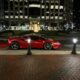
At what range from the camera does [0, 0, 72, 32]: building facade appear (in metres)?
144

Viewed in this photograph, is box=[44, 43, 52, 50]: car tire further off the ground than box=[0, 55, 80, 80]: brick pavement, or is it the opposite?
box=[0, 55, 80, 80]: brick pavement

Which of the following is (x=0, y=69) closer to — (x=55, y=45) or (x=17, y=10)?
(x=55, y=45)

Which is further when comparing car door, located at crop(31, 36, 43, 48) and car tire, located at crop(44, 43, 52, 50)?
car door, located at crop(31, 36, 43, 48)

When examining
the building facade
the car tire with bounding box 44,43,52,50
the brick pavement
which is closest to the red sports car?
the car tire with bounding box 44,43,52,50

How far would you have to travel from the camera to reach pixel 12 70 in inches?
517

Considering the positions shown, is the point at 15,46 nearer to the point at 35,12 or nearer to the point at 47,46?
the point at 47,46

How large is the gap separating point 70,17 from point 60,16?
13459 millimetres

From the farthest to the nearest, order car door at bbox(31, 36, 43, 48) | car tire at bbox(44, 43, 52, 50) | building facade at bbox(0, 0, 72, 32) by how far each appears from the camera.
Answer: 1. building facade at bbox(0, 0, 72, 32)
2. car door at bbox(31, 36, 43, 48)
3. car tire at bbox(44, 43, 52, 50)

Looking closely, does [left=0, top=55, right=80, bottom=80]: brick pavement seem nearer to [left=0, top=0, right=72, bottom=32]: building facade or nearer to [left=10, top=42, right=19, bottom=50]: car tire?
[left=10, top=42, right=19, bottom=50]: car tire

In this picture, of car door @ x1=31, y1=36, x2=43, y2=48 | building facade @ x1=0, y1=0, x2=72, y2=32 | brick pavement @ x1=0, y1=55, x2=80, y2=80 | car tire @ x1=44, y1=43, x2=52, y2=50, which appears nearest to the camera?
brick pavement @ x1=0, y1=55, x2=80, y2=80

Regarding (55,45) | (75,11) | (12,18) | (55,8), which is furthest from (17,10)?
(55,45)

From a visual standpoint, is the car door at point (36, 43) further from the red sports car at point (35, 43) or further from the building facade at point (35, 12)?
the building facade at point (35, 12)

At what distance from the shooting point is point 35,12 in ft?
479

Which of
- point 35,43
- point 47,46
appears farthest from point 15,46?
point 47,46
